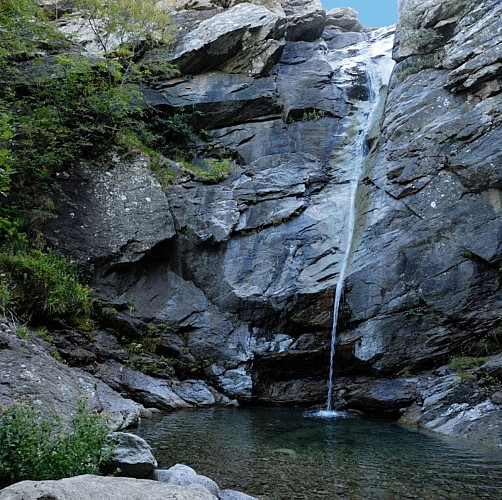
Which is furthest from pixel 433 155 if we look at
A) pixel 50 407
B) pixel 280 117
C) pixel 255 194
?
pixel 50 407

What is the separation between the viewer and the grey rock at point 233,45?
20.2 meters

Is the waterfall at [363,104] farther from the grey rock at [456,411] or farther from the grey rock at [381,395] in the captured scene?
the grey rock at [456,411]

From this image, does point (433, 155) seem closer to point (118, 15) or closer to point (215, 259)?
point (215, 259)

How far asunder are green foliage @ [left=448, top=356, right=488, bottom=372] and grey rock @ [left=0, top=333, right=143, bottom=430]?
7592 millimetres

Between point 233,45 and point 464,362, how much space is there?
15.7m

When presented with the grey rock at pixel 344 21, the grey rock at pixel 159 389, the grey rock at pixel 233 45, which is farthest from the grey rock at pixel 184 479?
the grey rock at pixel 344 21

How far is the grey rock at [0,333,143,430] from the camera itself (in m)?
7.32

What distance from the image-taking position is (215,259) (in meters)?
14.7

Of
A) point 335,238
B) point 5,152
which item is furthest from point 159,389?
point 335,238

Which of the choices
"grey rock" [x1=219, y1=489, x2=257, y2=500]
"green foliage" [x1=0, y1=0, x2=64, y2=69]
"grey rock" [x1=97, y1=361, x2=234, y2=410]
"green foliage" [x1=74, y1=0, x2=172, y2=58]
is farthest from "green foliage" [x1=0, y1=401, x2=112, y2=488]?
"green foliage" [x1=74, y1=0, x2=172, y2=58]

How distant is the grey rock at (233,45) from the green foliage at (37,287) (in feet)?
39.6

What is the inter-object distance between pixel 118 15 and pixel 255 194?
30.0 ft

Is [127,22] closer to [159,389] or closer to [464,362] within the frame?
[159,389]

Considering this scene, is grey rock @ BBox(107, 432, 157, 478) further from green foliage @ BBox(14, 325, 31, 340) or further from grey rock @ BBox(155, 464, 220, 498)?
green foliage @ BBox(14, 325, 31, 340)
